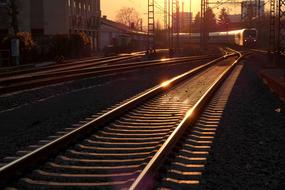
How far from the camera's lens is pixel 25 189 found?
5.65 metres

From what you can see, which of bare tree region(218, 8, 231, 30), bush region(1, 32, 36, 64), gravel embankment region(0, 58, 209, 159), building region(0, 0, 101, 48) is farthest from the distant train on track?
bare tree region(218, 8, 231, 30)

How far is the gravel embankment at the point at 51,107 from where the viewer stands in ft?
30.6

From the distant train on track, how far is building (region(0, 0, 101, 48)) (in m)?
23.6

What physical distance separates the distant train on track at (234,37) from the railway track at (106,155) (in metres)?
60.3

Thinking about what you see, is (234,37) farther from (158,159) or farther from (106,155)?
(158,159)

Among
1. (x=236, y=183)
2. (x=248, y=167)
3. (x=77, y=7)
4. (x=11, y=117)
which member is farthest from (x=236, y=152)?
(x=77, y=7)

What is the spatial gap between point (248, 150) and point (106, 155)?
2244mm

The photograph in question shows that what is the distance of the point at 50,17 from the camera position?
219 ft

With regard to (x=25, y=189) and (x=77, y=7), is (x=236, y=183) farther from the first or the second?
(x=77, y=7)

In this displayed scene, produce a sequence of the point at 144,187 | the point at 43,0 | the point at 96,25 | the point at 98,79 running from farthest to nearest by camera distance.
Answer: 1. the point at 96,25
2. the point at 43,0
3. the point at 98,79
4. the point at 144,187

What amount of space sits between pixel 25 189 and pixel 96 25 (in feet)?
262

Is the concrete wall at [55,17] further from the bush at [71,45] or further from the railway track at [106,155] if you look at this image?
the railway track at [106,155]

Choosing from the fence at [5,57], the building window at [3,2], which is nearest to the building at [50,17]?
the building window at [3,2]

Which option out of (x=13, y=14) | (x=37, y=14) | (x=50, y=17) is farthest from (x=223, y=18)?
(x=13, y=14)
